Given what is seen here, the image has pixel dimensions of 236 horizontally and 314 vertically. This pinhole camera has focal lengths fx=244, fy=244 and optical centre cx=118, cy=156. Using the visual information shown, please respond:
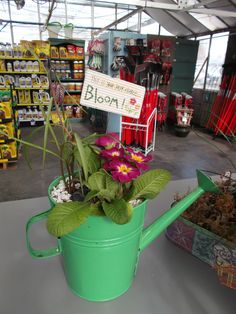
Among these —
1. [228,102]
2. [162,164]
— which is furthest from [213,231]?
[228,102]

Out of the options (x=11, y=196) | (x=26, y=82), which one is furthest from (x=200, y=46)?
(x=11, y=196)

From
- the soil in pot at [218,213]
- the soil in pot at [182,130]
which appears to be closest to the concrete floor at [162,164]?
the soil in pot at [182,130]

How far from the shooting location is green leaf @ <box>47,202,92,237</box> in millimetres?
338

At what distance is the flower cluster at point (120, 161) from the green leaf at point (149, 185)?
3cm

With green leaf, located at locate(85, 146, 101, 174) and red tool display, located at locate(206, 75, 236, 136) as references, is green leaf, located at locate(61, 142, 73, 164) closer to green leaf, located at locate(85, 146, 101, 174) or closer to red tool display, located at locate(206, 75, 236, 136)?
green leaf, located at locate(85, 146, 101, 174)

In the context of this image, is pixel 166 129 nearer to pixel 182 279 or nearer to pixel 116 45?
pixel 116 45

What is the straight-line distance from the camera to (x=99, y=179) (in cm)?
40

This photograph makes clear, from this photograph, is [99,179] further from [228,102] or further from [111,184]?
[228,102]

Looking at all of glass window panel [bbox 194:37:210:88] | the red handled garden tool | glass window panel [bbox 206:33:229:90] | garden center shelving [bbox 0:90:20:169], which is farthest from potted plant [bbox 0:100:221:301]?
glass window panel [bbox 194:37:210:88]

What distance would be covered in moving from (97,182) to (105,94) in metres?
0.27

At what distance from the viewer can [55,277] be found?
20.5 inches

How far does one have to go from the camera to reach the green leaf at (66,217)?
0.34m

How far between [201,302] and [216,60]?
19.4 ft

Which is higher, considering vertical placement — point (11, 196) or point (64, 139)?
point (64, 139)
